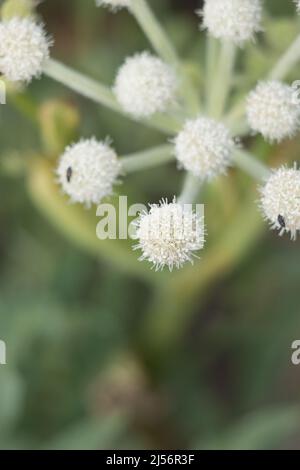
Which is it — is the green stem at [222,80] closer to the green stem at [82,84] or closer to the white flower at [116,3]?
the green stem at [82,84]

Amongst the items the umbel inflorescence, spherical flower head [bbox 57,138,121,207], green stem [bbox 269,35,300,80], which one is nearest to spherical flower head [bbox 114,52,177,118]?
the umbel inflorescence

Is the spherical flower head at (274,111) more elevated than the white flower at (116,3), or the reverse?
the white flower at (116,3)

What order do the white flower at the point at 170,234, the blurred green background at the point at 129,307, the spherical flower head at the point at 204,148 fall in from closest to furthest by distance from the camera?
the white flower at the point at 170,234, the spherical flower head at the point at 204,148, the blurred green background at the point at 129,307

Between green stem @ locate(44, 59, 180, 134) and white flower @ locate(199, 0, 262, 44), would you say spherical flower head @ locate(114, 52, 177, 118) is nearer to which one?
green stem @ locate(44, 59, 180, 134)

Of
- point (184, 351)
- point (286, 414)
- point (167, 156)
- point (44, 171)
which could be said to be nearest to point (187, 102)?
point (167, 156)

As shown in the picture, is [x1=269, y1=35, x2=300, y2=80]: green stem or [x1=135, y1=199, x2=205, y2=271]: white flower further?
[x1=269, y1=35, x2=300, y2=80]: green stem

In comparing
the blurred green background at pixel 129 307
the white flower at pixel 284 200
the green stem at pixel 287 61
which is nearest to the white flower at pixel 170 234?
the white flower at pixel 284 200
